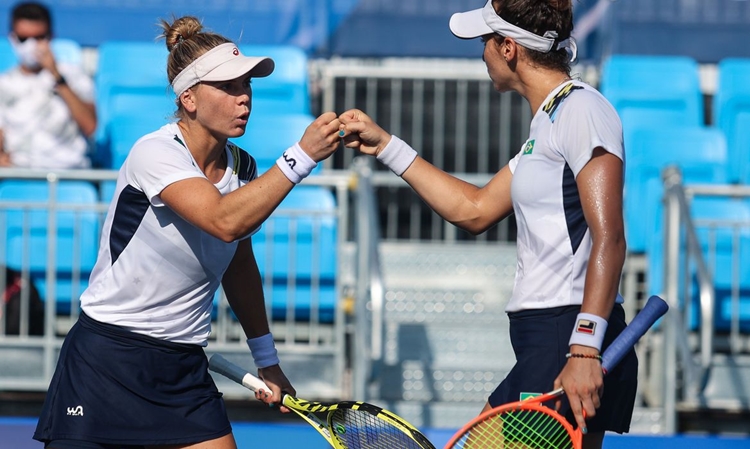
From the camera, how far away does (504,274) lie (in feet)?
21.5

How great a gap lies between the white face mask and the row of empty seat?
140 inches

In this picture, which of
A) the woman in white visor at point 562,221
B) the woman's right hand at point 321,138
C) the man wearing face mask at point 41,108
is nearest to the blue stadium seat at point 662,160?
the man wearing face mask at point 41,108

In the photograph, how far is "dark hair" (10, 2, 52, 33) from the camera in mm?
6348

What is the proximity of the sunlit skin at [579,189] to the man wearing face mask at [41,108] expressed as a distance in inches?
141

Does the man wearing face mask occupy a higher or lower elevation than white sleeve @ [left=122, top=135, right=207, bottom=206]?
higher

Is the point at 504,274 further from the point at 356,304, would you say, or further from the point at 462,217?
the point at 462,217

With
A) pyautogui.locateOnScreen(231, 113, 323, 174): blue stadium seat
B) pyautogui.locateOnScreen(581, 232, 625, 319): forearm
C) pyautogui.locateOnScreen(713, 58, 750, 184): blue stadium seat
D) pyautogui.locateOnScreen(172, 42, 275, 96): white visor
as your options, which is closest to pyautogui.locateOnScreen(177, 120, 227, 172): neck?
pyautogui.locateOnScreen(172, 42, 275, 96): white visor

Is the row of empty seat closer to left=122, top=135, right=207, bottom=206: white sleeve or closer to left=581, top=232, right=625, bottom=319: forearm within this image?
left=581, top=232, right=625, bottom=319: forearm

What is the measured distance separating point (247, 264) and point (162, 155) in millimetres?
510

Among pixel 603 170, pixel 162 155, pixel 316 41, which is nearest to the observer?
pixel 603 170

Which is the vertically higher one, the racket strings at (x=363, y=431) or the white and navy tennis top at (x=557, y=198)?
the white and navy tennis top at (x=557, y=198)

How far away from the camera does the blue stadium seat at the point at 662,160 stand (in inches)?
247

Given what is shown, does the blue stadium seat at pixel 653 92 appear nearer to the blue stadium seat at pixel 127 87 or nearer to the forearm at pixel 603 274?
the blue stadium seat at pixel 127 87

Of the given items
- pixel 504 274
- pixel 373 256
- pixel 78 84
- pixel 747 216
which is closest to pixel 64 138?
pixel 78 84
